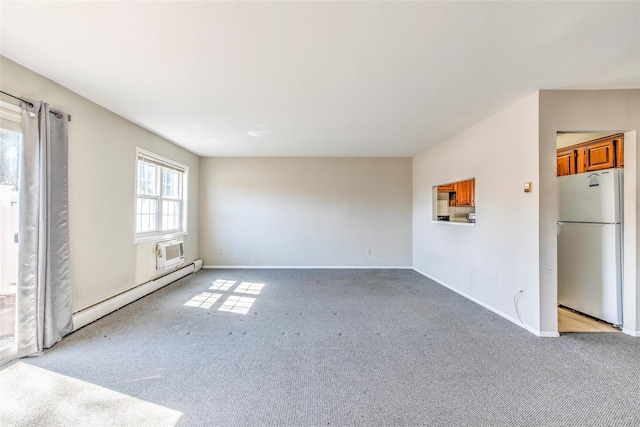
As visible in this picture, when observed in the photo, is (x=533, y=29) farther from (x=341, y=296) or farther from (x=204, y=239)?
(x=204, y=239)

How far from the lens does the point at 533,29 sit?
171cm

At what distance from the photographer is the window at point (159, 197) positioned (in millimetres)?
3893

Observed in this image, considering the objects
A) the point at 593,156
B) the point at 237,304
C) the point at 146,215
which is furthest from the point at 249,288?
the point at 593,156

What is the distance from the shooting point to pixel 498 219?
3.15 meters

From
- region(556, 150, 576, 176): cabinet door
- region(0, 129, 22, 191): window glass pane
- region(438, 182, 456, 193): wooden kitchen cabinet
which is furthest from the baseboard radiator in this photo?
region(556, 150, 576, 176): cabinet door

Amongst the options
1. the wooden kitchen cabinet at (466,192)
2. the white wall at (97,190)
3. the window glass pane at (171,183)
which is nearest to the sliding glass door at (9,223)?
the white wall at (97,190)

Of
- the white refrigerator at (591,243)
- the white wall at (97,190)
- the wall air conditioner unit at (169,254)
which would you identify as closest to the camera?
the white wall at (97,190)

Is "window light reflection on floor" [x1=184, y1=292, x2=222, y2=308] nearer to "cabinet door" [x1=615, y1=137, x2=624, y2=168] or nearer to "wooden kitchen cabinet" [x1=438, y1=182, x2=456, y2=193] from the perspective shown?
"wooden kitchen cabinet" [x1=438, y1=182, x2=456, y2=193]

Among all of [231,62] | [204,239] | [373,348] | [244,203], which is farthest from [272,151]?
[373,348]

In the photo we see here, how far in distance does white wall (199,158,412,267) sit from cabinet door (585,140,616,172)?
2889 mm

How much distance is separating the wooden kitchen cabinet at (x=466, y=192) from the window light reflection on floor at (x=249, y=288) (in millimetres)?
3768

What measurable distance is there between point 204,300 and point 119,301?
1.01m

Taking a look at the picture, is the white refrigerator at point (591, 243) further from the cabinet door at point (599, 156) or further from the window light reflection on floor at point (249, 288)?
the window light reflection on floor at point (249, 288)

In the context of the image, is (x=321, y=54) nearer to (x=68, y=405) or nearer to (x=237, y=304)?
(x=68, y=405)
